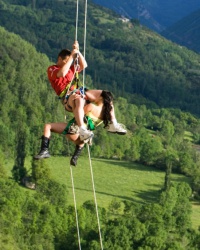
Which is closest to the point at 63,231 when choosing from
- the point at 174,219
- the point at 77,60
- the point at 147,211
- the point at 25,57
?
the point at 147,211

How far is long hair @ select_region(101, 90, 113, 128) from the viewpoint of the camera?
54.5 feet

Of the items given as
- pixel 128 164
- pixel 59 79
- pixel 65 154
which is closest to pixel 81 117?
pixel 59 79

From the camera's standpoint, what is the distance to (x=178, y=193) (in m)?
91.9

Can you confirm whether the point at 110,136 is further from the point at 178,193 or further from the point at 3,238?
the point at 3,238

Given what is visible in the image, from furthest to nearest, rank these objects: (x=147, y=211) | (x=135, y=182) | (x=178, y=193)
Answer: (x=135, y=182) → (x=178, y=193) → (x=147, y=211)

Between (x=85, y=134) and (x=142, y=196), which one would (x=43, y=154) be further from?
(x=142, y=196)

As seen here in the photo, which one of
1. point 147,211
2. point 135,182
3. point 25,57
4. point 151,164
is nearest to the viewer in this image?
point 147,211

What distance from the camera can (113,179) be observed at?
108 metres

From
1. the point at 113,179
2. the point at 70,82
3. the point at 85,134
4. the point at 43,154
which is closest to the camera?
the point at 85,134

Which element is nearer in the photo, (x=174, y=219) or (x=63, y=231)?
(x=63, y=231)

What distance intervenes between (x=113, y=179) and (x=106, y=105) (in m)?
92.0

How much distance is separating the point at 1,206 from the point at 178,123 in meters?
121

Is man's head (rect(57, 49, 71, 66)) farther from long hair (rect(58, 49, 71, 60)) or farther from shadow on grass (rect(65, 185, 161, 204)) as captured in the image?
shadow on grass (rect(65, 185, 161, 204))

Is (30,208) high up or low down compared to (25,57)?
down
